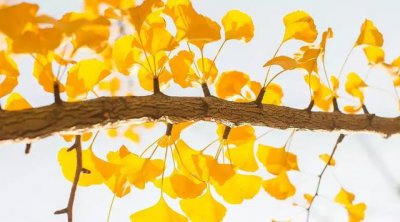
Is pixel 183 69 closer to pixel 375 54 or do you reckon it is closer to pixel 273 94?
pixel 273 94

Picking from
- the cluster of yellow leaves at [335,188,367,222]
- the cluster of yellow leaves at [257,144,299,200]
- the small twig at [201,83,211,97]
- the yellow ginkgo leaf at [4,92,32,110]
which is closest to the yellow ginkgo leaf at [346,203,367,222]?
the cluster of yellow leaves at [335,188,367,222]

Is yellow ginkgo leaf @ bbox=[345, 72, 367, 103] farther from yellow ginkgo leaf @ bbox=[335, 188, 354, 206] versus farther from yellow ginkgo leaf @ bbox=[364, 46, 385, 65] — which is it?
yellow ginkgo leaf @ bbox=[335, 188, 354, 206]

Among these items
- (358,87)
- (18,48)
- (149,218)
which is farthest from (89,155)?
(358,87)

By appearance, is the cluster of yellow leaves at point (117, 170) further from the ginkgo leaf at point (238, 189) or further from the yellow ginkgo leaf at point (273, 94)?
the yellow ginkgo leaf at point (273, 94)

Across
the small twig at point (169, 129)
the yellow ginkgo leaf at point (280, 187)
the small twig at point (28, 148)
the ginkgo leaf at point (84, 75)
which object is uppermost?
the ginkgo leaf at point (84, 75)

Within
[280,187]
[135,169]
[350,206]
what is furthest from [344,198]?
[135,169]

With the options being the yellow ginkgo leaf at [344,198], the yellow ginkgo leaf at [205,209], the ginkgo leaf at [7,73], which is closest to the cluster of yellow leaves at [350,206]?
the yellow ginkgo leaf at [344,198]
